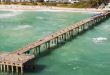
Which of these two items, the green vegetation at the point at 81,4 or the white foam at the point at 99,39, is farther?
the green vegetation at the point at 81,4

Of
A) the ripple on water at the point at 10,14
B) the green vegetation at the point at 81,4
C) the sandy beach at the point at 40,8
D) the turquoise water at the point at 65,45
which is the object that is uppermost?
the green vegetation at the point at 81,4

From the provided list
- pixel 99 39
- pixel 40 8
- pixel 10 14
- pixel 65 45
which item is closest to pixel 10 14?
pixel 10 14

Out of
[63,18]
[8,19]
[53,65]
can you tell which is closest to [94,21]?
[63,18]

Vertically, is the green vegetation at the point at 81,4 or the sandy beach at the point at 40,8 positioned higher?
the green vegetation at the point at 81,4

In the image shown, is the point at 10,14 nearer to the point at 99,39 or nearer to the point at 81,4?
the point at 81,4

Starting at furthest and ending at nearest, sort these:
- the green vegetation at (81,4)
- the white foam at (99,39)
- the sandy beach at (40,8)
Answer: the green vegetation at (81,4)
the sandy beach at (40,8)
the white foam at (99,39)

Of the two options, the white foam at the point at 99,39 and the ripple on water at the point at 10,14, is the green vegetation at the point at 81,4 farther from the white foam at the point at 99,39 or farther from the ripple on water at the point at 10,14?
the white foam at the point at 99,39

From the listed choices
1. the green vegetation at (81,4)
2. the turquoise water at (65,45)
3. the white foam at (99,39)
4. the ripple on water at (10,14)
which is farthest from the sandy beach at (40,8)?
the white foam at (99,39)

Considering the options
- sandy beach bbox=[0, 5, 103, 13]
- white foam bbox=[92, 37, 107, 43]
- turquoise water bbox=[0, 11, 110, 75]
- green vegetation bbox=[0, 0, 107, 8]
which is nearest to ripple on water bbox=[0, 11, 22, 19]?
turquoise water bbox=[0, 11, 110, 75]

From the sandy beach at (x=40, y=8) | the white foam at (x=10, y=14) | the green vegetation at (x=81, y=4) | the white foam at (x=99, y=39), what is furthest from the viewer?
the green vegetation at (x=81, y=4)

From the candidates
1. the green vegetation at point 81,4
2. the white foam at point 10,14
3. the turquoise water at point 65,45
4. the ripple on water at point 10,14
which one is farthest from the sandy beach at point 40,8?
the turquoise water at point 65,45
